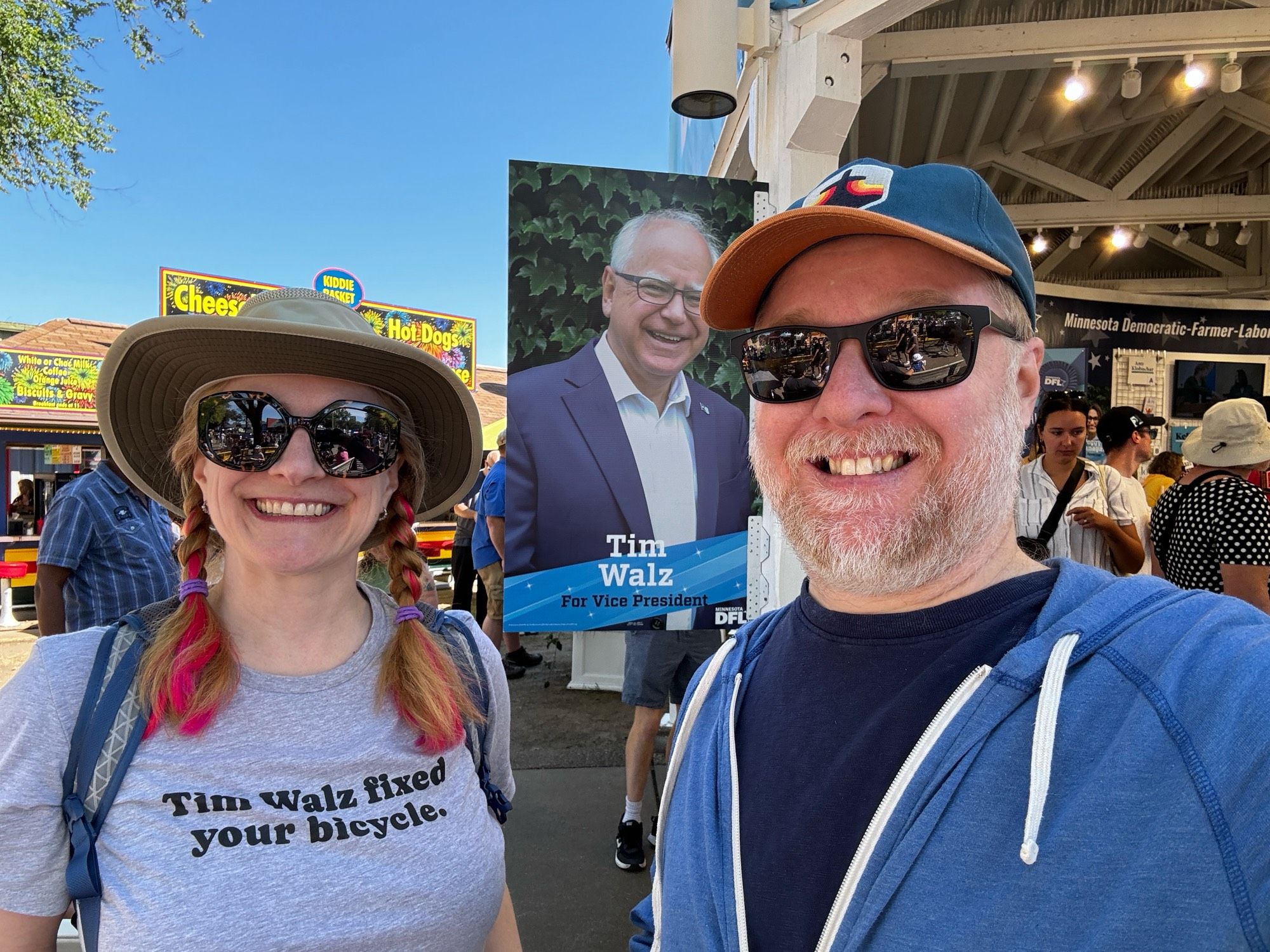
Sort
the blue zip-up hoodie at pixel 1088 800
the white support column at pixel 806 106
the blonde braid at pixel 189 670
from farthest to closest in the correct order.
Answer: the white support column at pixel 806 106 → the blonde braid at pixel 189 670 → the blue zip-up hoodie at pixel 1088 800

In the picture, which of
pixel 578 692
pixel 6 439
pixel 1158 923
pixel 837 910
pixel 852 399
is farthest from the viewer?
pixel 6 439

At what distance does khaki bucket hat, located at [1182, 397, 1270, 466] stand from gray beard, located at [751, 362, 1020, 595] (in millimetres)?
3010

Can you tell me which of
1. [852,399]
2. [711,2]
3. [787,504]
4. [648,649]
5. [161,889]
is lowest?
[648,649]

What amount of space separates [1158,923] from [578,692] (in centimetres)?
573

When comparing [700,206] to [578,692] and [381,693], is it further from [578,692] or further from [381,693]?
[578,692]

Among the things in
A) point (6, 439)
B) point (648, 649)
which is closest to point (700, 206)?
point (648, 649)

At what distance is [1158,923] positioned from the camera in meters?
0.62

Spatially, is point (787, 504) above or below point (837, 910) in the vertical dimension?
above

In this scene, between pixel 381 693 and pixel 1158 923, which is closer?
pixel 1158 923

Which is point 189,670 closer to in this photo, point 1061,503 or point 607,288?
point 607,288

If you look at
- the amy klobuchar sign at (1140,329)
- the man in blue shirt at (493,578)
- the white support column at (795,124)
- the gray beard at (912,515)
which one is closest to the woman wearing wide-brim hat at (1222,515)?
the white support column at (795,124)

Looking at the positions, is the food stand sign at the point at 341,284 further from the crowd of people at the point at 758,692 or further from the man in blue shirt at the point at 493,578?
the crowd of people at the point at 758,692

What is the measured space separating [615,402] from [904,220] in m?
2.05

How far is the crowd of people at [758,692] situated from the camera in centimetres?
70
